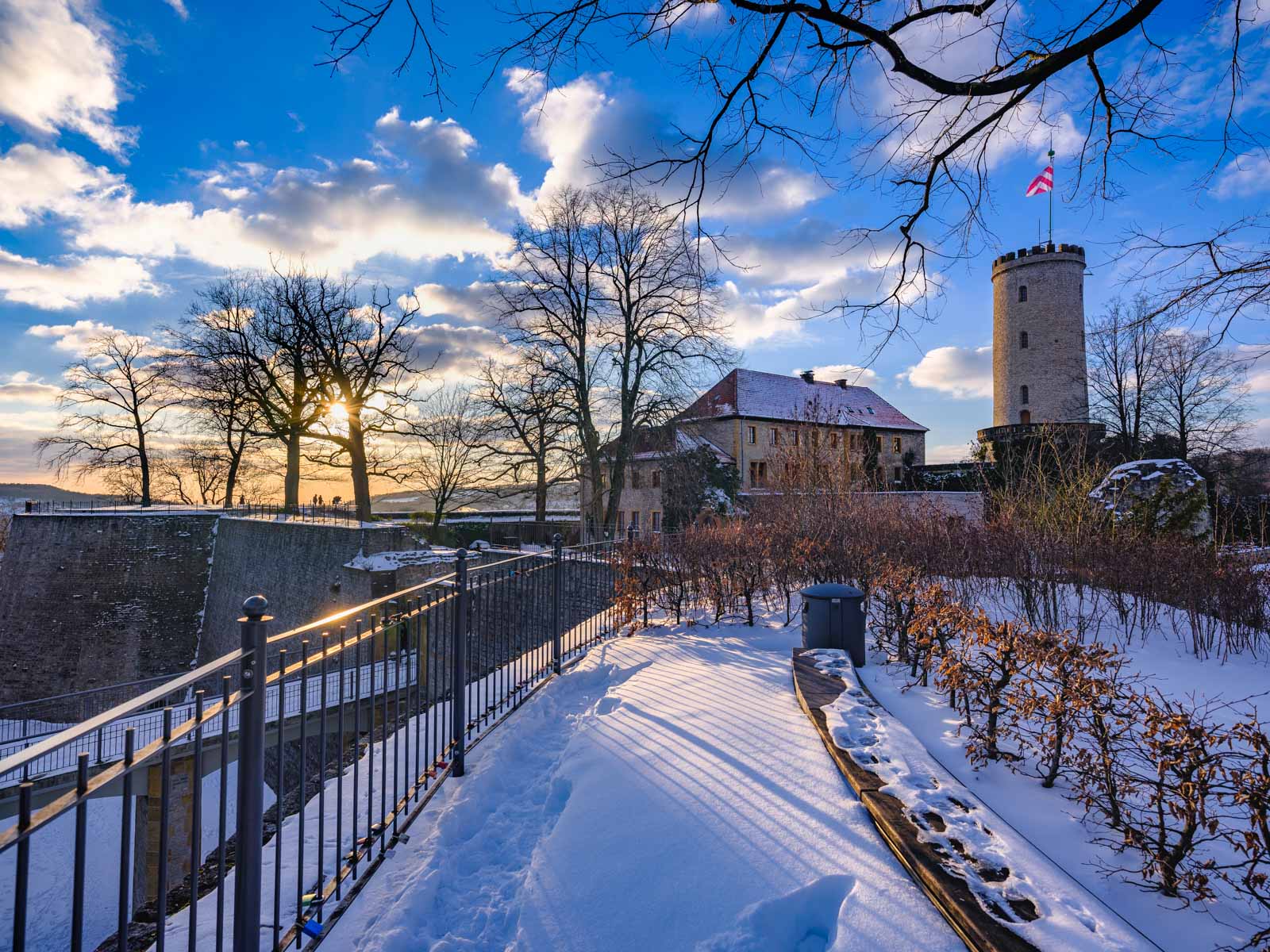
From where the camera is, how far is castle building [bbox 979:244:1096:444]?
33.0m

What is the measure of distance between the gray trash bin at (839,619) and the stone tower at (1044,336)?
3187 cm

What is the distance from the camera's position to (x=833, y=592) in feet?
21.3

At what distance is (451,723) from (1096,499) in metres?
11.0

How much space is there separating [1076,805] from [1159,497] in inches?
356

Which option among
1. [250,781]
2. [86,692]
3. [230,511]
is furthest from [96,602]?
[250,781]

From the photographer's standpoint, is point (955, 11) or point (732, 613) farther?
point (732, 613)

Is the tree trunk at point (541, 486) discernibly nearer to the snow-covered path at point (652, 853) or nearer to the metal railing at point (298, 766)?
the metal railing at point (298, 766)

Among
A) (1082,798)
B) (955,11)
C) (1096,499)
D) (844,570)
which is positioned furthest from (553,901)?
(1096,499)

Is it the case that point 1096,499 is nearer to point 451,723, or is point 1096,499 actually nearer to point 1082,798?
point 1082,798

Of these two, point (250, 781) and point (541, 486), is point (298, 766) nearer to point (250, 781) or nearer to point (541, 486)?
point (250, 781)

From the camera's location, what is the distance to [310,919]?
9.49 feet

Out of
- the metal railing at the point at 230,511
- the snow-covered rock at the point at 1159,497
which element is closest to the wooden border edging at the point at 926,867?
the snow-covered rock at the point at 1159,497

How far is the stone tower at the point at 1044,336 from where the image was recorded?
3297 cm

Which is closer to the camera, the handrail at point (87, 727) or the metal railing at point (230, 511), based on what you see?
the handrail at point (87, 727)
